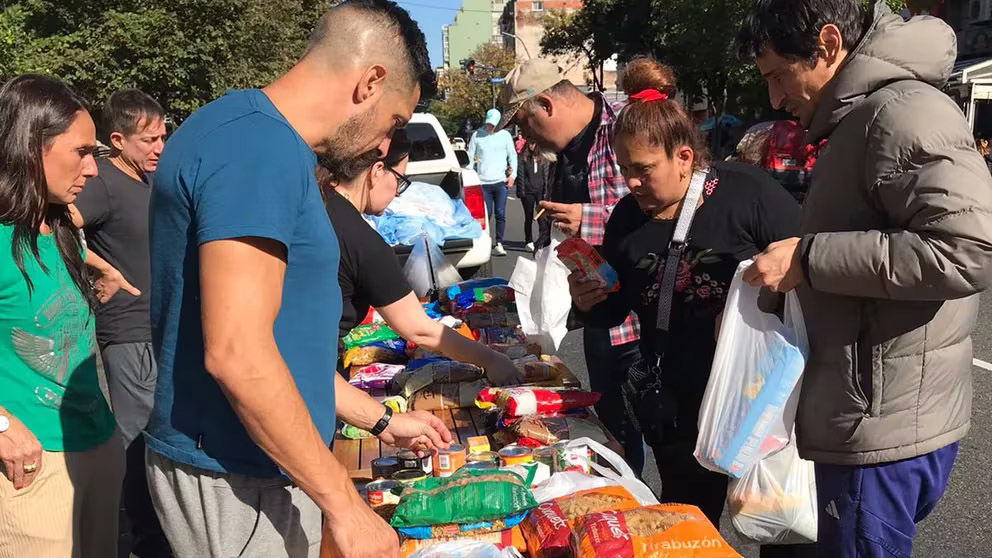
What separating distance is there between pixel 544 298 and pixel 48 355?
199cm

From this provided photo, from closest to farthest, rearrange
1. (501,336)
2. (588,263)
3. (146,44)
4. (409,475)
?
(409,475), (588,263), (501,336), (146,44)

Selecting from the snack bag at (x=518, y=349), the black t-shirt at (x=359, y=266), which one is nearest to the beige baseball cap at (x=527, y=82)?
the snack bag at (x=518, y=349)

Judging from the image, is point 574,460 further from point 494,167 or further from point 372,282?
point 494,167

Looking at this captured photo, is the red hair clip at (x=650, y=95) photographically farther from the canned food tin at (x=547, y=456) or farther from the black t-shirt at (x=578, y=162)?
the canned food tin at (x=547, y=456)

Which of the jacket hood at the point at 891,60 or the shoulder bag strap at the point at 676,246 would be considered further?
the shoulder bag strap at the point at 676,246

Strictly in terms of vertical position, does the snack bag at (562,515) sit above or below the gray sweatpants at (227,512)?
below

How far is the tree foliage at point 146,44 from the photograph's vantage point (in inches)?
626

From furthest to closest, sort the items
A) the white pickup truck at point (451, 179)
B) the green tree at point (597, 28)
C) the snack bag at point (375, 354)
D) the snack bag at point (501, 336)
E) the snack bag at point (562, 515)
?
1. the green tree at point (597, 28)
2. the white pickup truck at point (451, 179)
3. the snack bag at point (501, 336)
4. the snack bag at point (375, 354)
5. the snack bag at point (562, 515)

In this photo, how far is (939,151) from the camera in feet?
5.45

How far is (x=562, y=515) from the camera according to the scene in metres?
2.00

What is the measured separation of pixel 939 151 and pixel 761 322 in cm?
60

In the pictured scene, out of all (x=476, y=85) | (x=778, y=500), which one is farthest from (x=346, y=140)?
(x=476, y=85)

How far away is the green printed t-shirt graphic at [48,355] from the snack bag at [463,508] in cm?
103

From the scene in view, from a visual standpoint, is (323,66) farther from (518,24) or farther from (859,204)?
(518,24)
